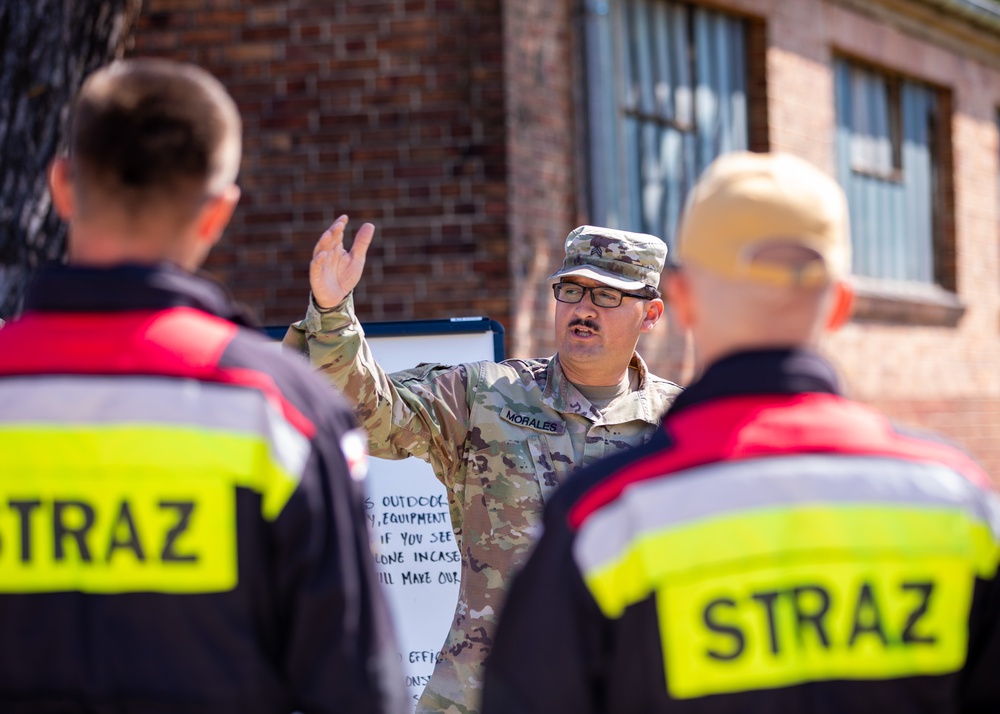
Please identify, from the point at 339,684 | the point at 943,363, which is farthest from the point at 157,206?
the point at 943,363

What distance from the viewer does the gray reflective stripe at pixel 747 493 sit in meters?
1.78

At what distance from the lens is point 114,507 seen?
1809 millimetres

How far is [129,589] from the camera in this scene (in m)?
1.80

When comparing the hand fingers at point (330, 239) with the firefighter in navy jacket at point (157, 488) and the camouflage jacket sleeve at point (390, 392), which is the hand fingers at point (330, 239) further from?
the firefighter in navy jacket at point (157, 488)

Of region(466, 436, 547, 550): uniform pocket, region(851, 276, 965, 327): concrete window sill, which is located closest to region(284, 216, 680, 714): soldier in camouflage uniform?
region(466, 436, 547, 550): uniform pocket

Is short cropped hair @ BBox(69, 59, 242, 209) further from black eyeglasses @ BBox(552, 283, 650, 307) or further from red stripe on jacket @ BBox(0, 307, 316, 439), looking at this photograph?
black eyeglasses @ BBox(552, 283, 650, 307)

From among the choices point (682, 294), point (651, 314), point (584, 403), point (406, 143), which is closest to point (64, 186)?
point (682, 294)

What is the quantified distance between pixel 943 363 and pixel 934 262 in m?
0.93

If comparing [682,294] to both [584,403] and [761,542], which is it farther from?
[584,403]

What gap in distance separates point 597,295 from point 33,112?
255cm

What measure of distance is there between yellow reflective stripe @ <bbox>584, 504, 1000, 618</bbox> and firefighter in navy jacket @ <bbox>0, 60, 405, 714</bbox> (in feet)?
1.17

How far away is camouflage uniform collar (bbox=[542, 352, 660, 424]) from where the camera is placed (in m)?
3.78

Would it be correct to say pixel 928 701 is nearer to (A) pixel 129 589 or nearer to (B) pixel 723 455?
(B) pixel 723 455

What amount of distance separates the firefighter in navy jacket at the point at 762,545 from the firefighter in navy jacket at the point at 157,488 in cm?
27
